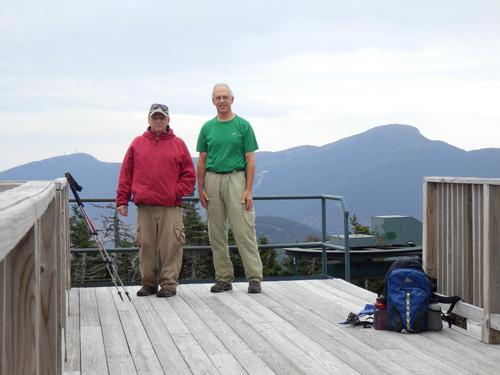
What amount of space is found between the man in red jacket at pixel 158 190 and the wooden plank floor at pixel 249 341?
33 centimetres

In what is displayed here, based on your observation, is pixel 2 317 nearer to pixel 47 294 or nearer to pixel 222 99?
pixel 47 294

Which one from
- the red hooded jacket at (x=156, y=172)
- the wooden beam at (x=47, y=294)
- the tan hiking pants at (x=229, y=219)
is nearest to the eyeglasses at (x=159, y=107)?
the red hooded jacket at (x=156, y=172)

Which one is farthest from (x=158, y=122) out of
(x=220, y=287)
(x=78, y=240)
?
(x=78, y=240)

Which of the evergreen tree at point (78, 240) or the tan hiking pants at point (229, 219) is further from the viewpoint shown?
the evergreen tree at point (78, 240)

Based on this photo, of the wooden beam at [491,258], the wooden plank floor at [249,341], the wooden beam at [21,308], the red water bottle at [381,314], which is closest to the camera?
the wooden beam at [21,308]

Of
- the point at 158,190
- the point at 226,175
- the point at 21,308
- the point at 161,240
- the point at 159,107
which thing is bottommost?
the point at 161,240

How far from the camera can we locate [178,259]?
7.09 m

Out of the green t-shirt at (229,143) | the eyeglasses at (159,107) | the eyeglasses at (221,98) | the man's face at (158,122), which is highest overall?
the eyeglasses at (221,98)

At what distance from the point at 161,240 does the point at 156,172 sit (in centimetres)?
58

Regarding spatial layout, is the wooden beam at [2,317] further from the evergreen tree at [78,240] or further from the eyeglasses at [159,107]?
the evergreen tree at [78,240]

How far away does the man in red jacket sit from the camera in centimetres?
685

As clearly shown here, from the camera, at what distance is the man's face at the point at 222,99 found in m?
6.95

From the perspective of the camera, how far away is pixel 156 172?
6.84 metres

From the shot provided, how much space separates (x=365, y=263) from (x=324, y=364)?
39.5 feet
